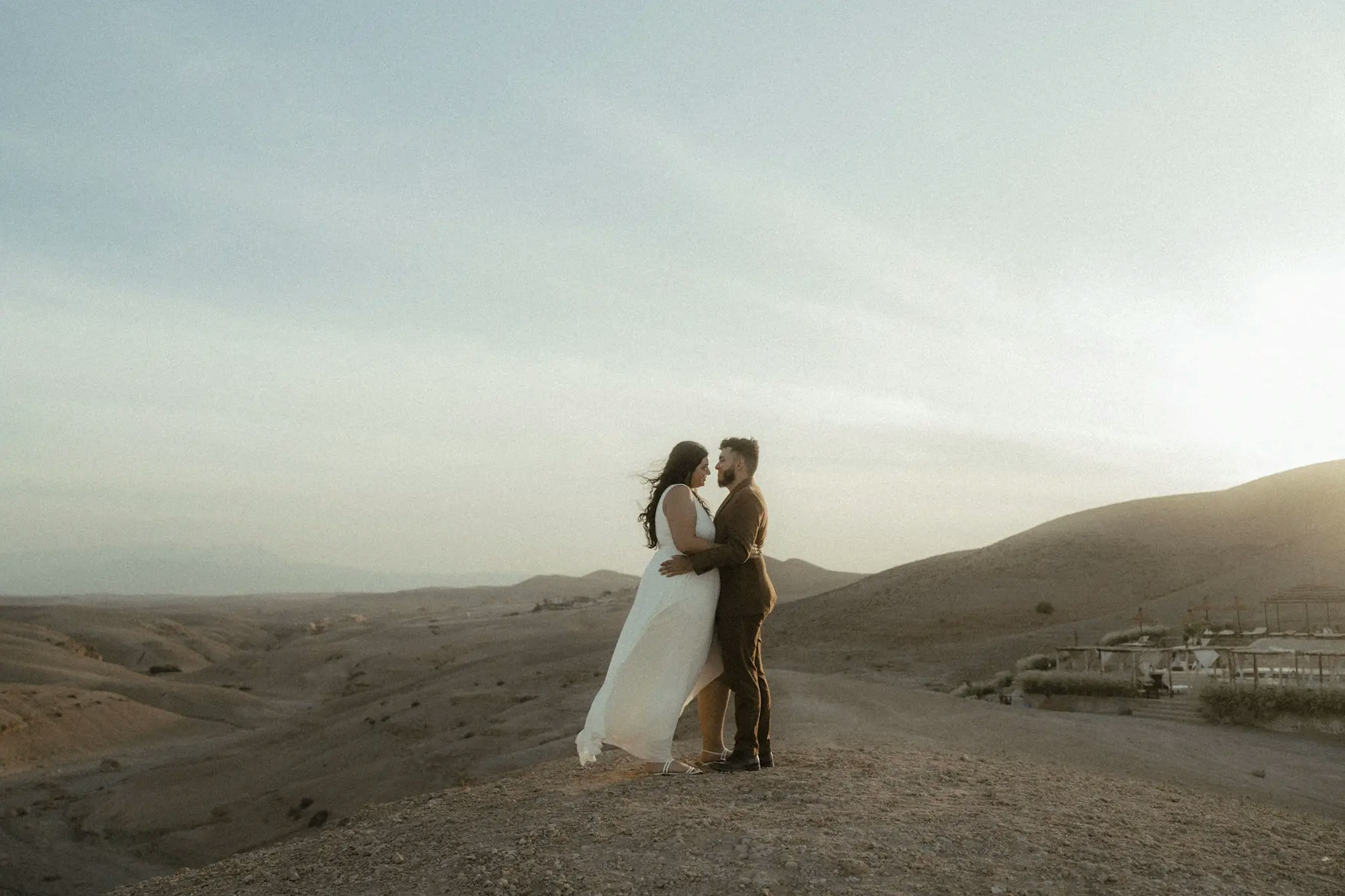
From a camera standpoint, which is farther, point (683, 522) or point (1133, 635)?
Result: point (1133, 635)

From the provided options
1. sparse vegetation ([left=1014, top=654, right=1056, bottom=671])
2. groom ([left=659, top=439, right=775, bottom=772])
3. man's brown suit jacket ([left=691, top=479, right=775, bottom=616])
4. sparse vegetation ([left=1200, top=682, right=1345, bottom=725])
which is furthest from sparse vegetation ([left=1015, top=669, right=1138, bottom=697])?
man's brown suit jacket ([left=691, top=479, right=775, bottom=616])

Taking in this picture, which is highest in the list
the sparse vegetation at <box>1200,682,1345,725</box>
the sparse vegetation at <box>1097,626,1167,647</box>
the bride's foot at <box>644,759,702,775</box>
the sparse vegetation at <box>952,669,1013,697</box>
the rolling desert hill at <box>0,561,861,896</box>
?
the sparse vegetation at <box>1097,626,1167,647</box>

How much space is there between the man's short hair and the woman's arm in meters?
0.61

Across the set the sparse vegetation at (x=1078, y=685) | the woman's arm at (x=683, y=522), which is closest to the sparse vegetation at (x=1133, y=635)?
the sparse vegetation at (x=1078, y=685)

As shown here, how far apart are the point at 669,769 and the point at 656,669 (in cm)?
79

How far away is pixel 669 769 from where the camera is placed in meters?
8.19

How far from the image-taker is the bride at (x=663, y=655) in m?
8.05

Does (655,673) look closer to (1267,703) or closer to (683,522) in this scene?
(683,522)

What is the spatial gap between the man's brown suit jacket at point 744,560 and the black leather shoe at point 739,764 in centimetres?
107

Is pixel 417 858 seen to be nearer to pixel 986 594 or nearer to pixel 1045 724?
pixel 1045 724

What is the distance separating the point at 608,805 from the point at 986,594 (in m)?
36.1

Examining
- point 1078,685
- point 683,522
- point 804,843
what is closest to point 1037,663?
point 1078,685

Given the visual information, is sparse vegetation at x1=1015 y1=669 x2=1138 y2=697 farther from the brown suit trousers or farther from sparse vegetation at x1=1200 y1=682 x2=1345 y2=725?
the brown suit trousers

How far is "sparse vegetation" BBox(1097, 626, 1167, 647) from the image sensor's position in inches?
1085
